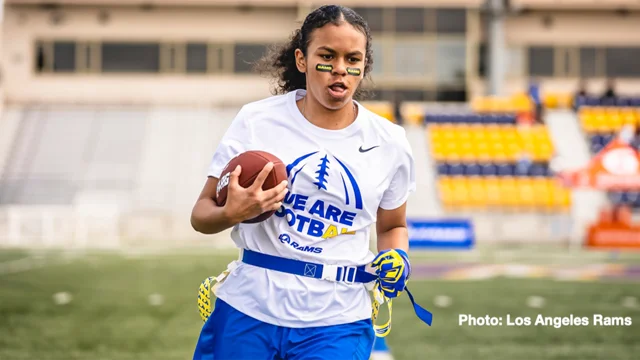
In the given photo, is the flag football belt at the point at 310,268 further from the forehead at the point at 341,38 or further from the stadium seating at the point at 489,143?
the stadium seating at the point at 489,143

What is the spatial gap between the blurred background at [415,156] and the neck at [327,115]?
0.57 metres

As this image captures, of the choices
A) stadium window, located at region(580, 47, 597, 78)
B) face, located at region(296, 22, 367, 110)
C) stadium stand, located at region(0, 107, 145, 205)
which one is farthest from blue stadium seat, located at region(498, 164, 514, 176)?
face, located at region(296, 22, 367, 110)

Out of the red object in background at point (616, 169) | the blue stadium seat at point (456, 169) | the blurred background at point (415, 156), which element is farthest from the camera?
the blue stadium seat at point (456, 169)

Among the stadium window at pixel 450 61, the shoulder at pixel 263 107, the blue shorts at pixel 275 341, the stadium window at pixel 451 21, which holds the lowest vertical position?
the blue shorts at pixel 275 341

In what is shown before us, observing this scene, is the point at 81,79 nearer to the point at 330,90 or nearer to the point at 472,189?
the point at 472,189

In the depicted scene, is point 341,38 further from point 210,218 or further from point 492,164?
point 492,164

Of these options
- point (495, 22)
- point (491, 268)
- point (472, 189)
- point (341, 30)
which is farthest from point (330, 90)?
point (495, 22)

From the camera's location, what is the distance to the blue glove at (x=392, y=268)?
3055 mm

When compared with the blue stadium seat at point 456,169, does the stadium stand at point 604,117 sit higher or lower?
higher

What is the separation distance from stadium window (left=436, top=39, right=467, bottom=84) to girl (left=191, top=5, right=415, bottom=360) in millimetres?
26066

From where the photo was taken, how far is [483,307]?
30.5 feet

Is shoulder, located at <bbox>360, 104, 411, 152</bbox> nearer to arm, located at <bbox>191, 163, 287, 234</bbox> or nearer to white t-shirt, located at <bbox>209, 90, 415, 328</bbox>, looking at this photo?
white t-shirt, located at <bbox>209, 90, 415, 328</bbox>

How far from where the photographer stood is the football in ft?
9.27

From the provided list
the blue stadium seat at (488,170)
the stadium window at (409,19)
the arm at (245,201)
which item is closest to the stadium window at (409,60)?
the stadium window at (409,19)
